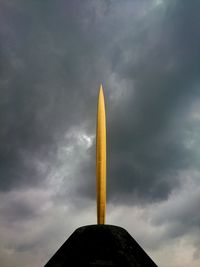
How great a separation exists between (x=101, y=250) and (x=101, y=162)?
712 centimetres

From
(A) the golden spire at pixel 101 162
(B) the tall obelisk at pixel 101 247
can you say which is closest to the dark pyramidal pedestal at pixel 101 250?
(B) the tall obelisk at pixel 101 247

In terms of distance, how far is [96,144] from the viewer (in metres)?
27.4

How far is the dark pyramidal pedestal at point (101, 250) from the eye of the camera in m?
20.9

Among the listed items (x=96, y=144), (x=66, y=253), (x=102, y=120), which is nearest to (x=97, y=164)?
(x=96, y=144)

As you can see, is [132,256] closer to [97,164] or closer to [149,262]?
[149,262]

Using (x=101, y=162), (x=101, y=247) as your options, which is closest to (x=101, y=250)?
(x=101, y=247)

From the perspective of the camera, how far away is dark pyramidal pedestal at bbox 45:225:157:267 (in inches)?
824

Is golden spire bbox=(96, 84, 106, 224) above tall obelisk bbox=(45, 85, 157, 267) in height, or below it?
above

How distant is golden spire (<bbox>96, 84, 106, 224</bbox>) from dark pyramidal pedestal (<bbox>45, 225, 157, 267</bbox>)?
1.85 metres

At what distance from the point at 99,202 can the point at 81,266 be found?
620cm

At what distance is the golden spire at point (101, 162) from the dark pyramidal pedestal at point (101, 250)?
1855 millimetres

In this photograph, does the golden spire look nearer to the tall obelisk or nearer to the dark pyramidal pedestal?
the tall obelisk

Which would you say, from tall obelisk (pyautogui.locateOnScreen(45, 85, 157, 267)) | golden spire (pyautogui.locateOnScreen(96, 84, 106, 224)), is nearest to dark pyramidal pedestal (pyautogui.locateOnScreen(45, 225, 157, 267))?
tall obelisk (pyautogui.locateOnScreen(45, 85, 157, 267))

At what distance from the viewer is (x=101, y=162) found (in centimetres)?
2673
